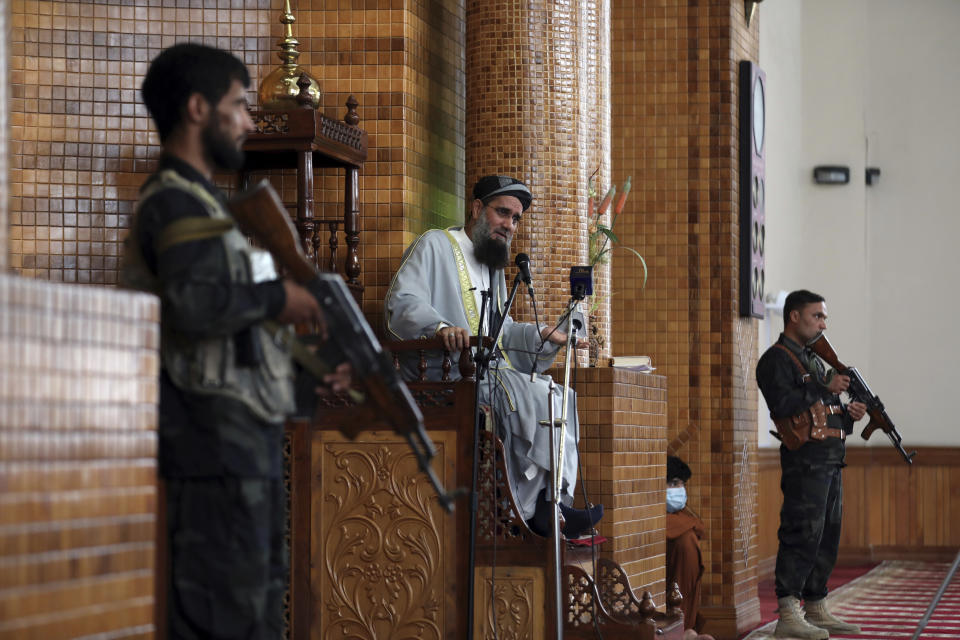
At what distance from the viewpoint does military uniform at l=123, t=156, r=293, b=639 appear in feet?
10.1

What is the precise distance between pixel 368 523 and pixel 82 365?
324cm

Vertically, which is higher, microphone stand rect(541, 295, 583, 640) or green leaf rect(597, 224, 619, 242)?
green leaf rect(597, 224, 619, 242)

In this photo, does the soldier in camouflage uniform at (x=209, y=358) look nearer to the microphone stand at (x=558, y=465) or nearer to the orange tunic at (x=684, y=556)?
the microphone stand at (x=558, y=465)

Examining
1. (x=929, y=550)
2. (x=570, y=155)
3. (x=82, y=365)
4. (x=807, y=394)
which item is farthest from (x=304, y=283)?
(x=929, y=550)

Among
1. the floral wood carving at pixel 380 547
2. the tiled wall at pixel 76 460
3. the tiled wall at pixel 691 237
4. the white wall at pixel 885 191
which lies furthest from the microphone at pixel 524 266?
the white wall at pixel 885 191

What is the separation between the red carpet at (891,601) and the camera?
29.4 feet

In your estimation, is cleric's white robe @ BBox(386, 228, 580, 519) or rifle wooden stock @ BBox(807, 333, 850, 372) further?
rifle wooden stock @ BBox(807, 333, 850, 372)

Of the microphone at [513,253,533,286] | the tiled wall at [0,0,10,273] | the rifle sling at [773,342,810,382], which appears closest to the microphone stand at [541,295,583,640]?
the microphone at [513,253,533,286]

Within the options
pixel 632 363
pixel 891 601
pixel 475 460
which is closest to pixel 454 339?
pixel 475 460

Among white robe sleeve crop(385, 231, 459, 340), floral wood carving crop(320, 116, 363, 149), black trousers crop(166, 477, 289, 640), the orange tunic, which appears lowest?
the orange tunic

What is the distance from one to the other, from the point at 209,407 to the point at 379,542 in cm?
278

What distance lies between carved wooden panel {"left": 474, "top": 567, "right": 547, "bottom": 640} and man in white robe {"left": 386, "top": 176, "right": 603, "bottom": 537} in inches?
9.5

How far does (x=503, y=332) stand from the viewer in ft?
21.1

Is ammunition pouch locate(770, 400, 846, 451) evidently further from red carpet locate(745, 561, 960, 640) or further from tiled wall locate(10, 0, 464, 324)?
tiled wall locate(10, 0, 464, 324)
